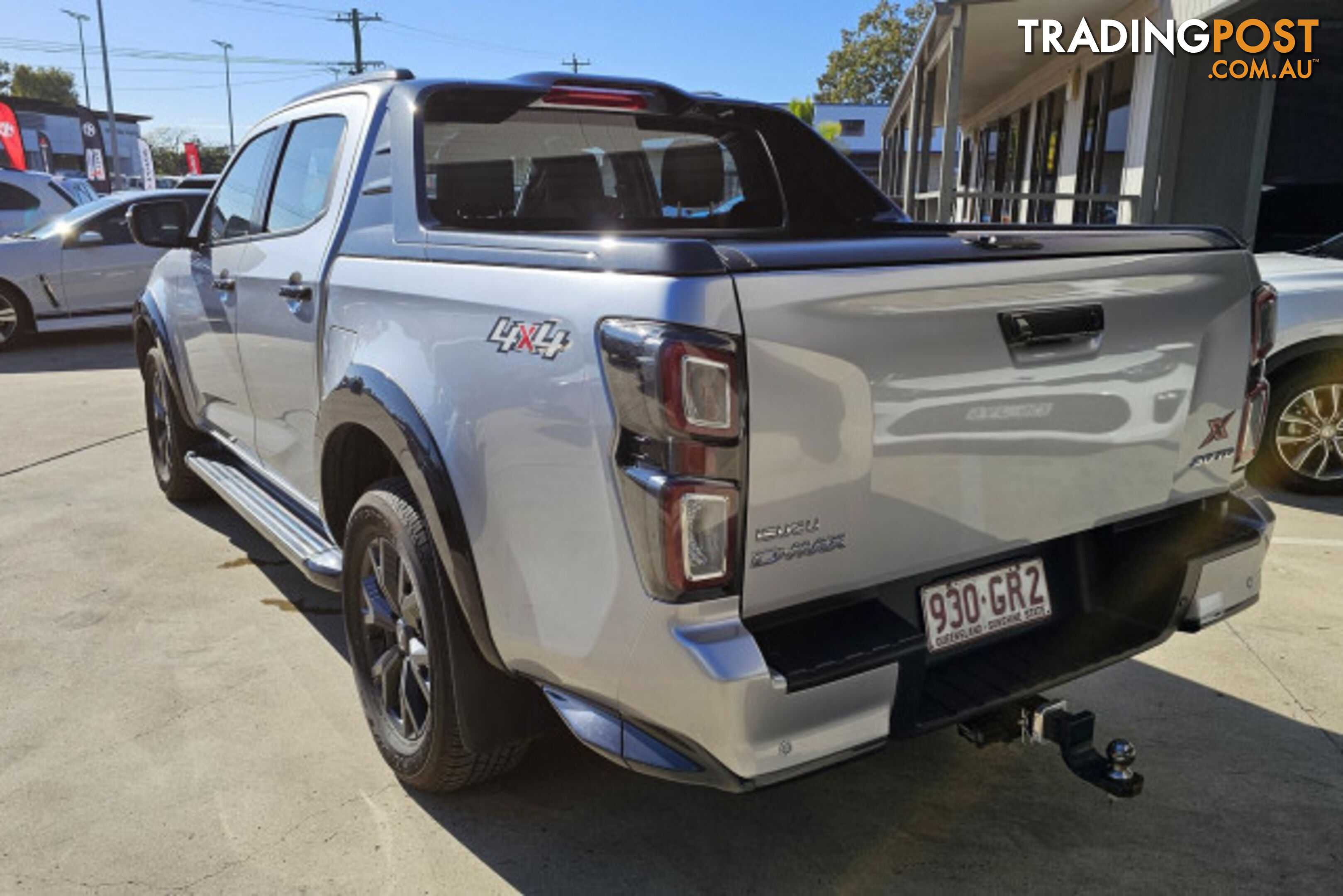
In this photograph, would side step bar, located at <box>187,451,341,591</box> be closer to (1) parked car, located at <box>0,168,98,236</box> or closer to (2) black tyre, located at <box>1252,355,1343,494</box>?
(2) black tyre, located at <box>1252,355,1343,494</box>

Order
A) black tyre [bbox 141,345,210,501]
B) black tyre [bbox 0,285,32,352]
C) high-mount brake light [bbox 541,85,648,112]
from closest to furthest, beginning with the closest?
high-mount brake light [bbox 541,85,648,112]
black tyre [bbox 141,345,210,501]
black tyre [bbox 0,285,32,352]

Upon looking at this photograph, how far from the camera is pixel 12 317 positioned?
1136 centimetres

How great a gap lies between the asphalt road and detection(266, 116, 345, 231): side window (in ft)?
5.07

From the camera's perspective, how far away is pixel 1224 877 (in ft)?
8.06

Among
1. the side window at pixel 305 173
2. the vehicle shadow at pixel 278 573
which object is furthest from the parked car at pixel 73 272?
the side window at pixel 305 173

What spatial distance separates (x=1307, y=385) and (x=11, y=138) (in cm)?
3573

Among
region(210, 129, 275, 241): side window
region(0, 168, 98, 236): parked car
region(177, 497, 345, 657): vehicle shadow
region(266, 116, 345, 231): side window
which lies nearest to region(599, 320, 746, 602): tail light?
region(266, 116, 345, 231): side window

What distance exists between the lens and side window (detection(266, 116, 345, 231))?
3.37 metres

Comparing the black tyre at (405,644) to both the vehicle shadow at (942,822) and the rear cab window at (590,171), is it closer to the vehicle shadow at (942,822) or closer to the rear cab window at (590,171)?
the vehicle shadow at (942,822)

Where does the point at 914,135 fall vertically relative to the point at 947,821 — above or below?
above

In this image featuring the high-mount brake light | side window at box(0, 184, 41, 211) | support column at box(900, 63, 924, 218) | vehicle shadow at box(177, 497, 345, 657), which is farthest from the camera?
support column at box(900, 63, 924, 218)

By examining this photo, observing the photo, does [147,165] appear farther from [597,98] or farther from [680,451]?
[680,451]

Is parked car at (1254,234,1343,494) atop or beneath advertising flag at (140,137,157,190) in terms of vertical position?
beneath

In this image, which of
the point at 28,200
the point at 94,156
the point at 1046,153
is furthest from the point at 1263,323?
the point at 94,156
